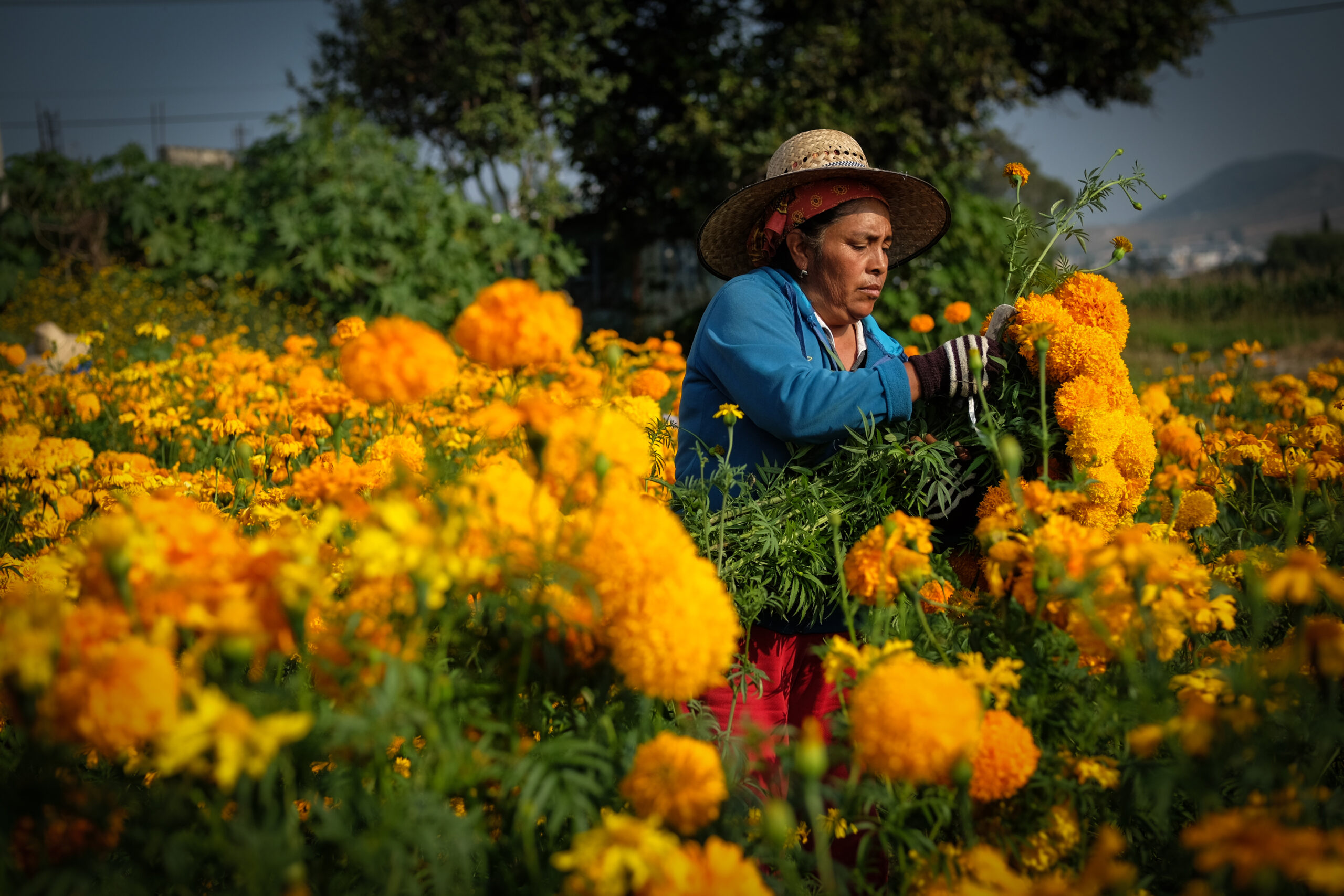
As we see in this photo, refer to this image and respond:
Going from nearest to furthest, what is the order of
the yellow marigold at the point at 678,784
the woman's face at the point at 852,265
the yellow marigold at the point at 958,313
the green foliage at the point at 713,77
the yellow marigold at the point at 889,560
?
the yellow marigold at the point at 678,784 → the yellow marigold at the point at 889,560 → the woman's face at the point at 852,265 → the yellow marigold at the point at 958,313 → the green foliage at the point at 713,77

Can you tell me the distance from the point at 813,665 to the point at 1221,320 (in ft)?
52.3

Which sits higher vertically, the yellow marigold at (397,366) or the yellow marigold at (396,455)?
the yellow marigold at (397,366)

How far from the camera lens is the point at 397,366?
1.01 meters

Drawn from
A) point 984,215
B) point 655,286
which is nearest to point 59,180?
point 655,286

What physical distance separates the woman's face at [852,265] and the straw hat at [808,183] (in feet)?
0.40

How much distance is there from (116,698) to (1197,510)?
2134 mm

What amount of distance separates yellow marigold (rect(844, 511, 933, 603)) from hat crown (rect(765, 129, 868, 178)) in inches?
46.5

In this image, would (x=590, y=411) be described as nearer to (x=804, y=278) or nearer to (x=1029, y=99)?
(x=804, y=278)

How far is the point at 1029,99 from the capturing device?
10906 millimetres

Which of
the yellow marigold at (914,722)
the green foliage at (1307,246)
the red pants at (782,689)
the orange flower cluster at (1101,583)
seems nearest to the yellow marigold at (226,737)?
the yellow marigold at (914,722)

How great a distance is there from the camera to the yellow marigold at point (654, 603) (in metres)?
0.92

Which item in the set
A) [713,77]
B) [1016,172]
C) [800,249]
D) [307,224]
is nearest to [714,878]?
[1016,172]

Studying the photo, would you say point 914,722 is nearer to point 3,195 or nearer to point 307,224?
point 307,224

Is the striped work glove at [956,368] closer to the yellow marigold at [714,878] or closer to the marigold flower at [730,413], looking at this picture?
the marigold flower at [730,413]
